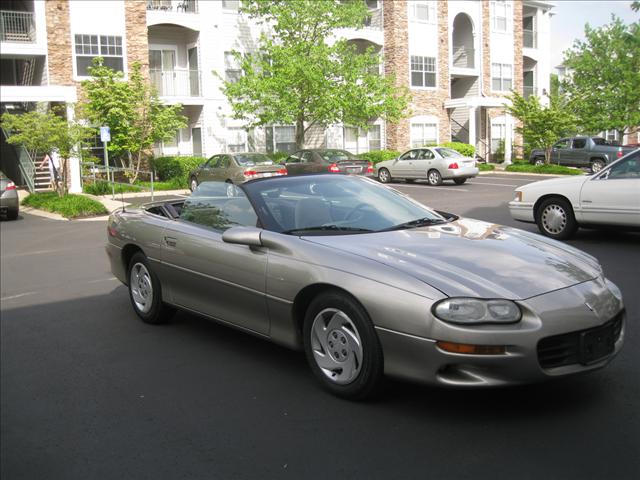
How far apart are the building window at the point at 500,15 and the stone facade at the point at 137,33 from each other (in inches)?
849

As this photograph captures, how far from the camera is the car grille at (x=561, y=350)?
4.14 m

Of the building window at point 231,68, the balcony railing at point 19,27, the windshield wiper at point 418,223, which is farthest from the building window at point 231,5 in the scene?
the windshield wiper at point 418,223

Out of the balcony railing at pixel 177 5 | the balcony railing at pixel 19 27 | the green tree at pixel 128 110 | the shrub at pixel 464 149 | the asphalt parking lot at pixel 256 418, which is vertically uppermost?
the balcony railing at pixel 177 5

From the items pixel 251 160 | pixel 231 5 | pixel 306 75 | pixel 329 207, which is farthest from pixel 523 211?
pixel 231 5

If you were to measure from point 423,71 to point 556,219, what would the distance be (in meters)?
29.6

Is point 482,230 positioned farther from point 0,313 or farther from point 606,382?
point 0,313

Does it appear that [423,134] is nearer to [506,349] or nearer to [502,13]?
[502,13]

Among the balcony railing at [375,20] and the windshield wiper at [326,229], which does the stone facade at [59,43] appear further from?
the windshield wiper at [326,229]

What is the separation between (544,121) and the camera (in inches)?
1292

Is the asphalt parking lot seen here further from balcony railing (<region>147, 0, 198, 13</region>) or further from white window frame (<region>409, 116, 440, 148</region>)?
white window frame (<region>409, 116, 440, 148</region>)

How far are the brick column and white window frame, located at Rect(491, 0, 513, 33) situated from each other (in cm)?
692

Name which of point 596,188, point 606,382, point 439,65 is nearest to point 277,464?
point 606,382

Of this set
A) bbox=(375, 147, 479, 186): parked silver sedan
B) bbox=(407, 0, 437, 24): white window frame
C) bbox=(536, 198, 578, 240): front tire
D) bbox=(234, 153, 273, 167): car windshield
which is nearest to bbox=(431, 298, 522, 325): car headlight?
bbox=(536, 198, 578, 240): front tire

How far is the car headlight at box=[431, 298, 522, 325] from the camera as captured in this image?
4.10m
